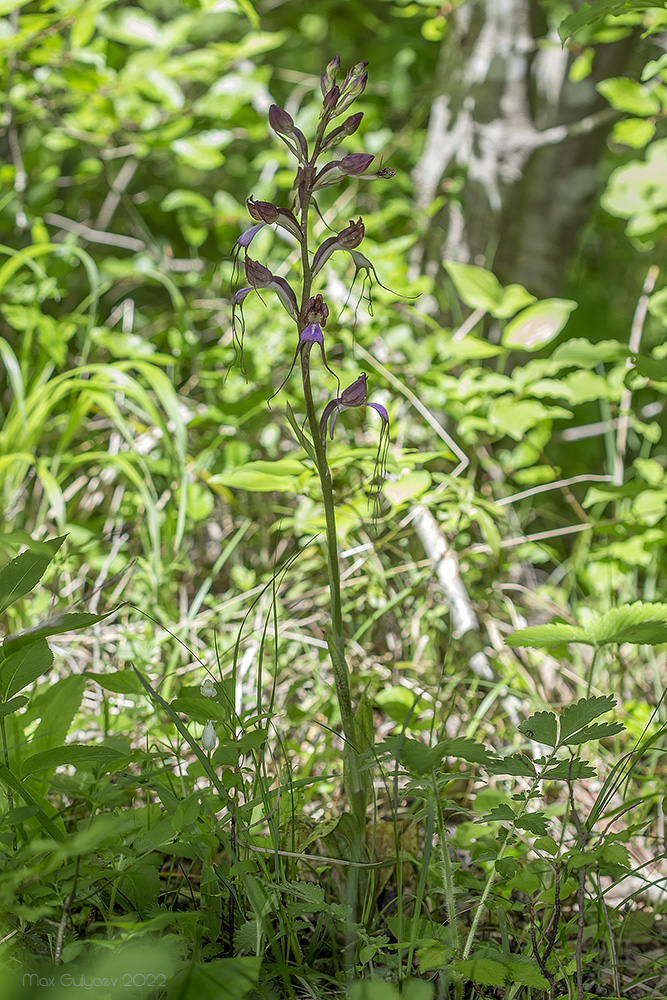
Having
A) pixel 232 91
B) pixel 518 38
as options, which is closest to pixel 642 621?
pixel 518 38

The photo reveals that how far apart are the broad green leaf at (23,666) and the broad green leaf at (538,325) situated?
1.46 m

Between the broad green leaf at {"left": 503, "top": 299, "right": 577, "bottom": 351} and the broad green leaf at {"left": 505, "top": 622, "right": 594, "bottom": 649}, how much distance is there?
102 centimetres

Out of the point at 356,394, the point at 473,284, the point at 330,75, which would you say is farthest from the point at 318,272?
the point at 473,284

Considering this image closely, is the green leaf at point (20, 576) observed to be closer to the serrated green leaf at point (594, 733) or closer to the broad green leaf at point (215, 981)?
the broad green leaf at point (215, 981)

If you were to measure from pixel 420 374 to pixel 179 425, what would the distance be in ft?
2.32

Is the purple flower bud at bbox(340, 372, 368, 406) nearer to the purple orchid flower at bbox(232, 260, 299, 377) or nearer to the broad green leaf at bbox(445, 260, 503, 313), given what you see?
→ the purple orchid flower at bbox(232, 260, 299, 377)

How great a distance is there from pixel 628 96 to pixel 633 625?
5.19 ft

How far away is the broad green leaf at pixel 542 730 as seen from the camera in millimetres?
921

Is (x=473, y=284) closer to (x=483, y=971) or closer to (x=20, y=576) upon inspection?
(x=20, y=576)

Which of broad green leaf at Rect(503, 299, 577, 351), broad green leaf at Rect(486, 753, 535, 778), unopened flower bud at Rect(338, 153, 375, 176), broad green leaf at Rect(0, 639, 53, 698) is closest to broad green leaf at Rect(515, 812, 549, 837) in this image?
broad green leaf at Rect(486, 753, 535, 778)

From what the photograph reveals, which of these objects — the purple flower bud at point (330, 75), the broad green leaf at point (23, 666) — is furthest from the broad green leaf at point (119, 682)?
the purple flower bud at point (330, 75)

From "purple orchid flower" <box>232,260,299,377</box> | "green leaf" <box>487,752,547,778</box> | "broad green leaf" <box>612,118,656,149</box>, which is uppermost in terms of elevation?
"broad green leaf" <box>612,118,656,149</box>

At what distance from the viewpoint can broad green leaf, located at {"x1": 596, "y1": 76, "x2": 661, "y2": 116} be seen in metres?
1.91

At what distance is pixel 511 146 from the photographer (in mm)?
2281
